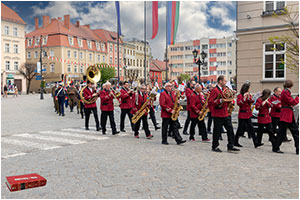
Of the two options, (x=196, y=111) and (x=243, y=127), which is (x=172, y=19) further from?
(x=243, y=127)

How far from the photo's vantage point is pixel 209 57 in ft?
317

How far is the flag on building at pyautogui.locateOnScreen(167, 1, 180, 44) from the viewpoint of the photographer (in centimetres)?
2636

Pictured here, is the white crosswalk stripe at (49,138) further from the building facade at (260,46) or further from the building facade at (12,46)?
the building facade at (12,46)

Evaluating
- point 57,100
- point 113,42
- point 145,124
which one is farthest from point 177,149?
point 113,42

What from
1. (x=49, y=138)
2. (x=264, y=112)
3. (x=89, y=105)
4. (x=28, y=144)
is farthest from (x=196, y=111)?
(x=28, y=144)

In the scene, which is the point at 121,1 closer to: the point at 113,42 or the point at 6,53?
the point at 6,53

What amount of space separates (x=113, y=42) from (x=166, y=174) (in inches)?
3093

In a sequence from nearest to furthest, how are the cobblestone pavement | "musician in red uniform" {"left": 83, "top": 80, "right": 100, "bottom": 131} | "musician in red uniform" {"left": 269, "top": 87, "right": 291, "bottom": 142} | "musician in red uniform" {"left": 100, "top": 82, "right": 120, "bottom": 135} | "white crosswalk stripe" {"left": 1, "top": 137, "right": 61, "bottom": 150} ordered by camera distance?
1. the cobblestone pavement
2. "musician in red uniform" {"left": 269, "top": 87, "right": 291, "bottom": 142}
3. "white crosswalk stripe" {"left": 1, "top": 137, "right": 61, "bottom": 150}
4. "musician in red uniform" {"left": 100, "top": 82, "right": 120, "bottom": 135}
5. "musician in red uniform" {"left": 83, "top": 80, "right": 100, "bottom": 131}

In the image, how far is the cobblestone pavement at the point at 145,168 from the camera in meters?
4.96

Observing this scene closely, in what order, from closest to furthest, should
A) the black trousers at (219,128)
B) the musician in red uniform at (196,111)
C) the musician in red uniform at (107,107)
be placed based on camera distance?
the black trousers at (219,128), the musician in red uniform at (196,111), the musician in red uniform at (107,107)

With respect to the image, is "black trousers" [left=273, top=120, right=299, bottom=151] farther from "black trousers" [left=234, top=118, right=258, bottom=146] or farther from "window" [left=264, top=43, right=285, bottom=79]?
"window" [left=264, top=43, right=285, bottom=79]

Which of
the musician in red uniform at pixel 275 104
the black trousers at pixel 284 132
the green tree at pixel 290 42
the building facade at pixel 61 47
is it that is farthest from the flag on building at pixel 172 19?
the building facade at pixel 61 47

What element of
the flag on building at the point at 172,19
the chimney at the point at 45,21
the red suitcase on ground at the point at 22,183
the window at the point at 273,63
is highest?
the chimney at the point at 45,21

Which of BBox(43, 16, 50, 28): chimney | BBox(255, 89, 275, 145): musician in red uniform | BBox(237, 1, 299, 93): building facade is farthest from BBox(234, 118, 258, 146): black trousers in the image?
BBox(43, 16, 50, 28): chimney
